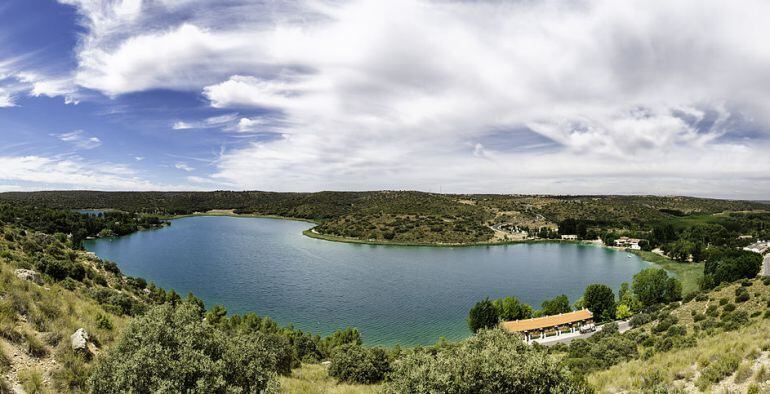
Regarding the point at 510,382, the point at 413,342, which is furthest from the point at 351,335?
the point at 510,382

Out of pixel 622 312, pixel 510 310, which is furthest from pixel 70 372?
pixel 622 312

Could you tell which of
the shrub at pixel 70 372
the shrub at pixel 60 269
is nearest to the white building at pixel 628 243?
the shrub at pixel 60 269

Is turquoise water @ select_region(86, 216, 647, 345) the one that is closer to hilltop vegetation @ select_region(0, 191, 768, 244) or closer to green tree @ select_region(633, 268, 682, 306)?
green tree @ select_region(633, 268, 682, 306)

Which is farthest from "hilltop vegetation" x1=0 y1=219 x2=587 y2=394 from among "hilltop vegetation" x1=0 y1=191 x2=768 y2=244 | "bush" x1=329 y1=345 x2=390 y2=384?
"hilltop vegetation" x1=0 y1=191 x2=768 y2=244

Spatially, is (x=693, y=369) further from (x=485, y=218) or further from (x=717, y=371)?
(x=485, y=218)

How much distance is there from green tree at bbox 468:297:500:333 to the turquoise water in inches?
106

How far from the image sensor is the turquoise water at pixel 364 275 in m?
49.8

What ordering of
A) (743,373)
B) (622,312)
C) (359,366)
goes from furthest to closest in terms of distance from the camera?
(622,312), (359,366), (743,373)

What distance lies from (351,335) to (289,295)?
24.9 metres

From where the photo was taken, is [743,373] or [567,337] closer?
[743,373]

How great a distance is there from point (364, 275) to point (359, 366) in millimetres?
54096

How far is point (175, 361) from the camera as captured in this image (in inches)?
353

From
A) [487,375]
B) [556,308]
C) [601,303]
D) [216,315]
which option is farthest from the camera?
[601,303]

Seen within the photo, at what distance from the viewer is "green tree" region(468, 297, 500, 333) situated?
1670 inches
